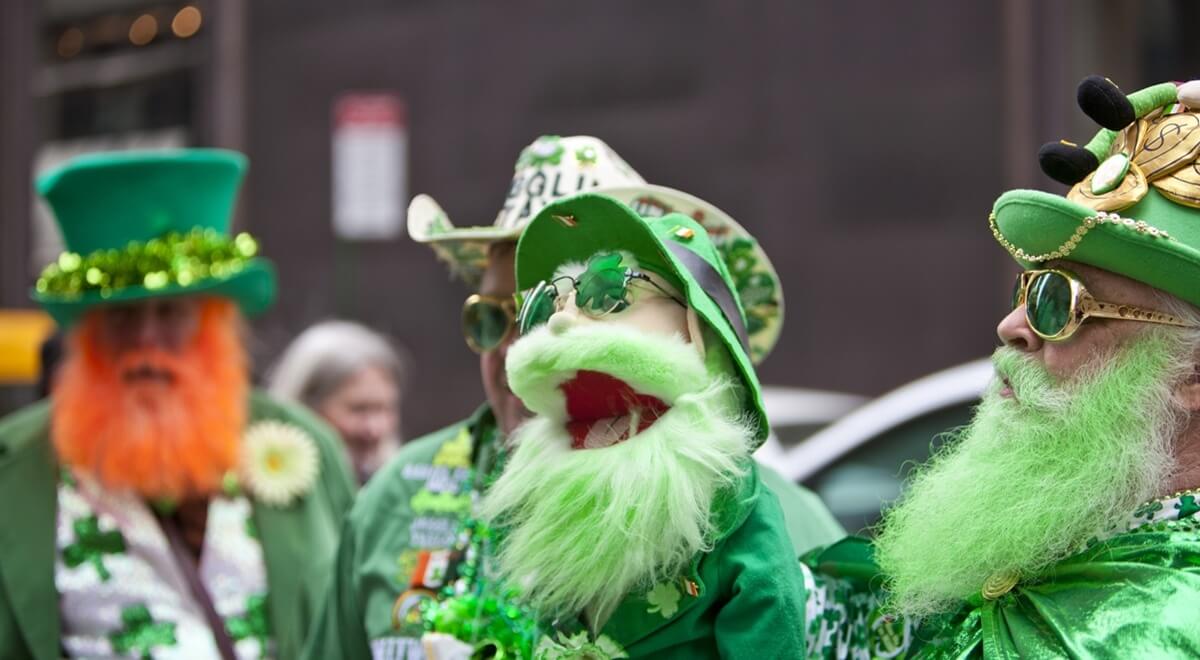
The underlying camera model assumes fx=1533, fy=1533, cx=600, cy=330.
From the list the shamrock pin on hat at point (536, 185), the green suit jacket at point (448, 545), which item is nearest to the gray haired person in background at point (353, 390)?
the green suit jacket at point (448, 545)

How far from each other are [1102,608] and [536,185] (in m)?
1.55

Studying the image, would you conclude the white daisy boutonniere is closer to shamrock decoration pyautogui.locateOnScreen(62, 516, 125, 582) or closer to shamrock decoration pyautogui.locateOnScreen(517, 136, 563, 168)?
shamrock decoration pyautogui.locateOnScreen(62, 516, 125, 582)

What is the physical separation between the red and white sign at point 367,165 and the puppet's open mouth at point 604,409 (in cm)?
488

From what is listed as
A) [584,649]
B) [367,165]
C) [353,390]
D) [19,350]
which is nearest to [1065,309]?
[584,649]

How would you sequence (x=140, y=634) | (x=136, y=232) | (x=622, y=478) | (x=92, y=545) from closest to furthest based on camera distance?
1. (x=622, y=478)
2. (x=140, y=634)
3. (x=92, y=545)
4. (x=136, y=232)

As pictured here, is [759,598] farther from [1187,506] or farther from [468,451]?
[468,451]

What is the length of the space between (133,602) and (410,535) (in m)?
0.98

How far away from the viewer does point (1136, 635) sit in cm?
216

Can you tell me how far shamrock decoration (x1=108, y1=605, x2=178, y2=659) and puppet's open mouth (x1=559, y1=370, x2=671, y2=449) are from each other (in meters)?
1.79

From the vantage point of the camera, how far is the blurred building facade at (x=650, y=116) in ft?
30.2

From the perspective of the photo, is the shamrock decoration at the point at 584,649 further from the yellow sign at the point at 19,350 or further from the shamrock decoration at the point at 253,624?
the yellow sign at the point at 19,350

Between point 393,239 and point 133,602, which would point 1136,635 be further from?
point 393,239

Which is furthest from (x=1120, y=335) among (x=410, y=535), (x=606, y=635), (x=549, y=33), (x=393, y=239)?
(x=393, y=239)

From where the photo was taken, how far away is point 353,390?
5.77m
